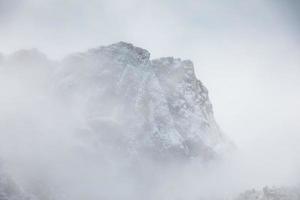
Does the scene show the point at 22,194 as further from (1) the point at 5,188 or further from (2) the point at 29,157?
(2) the point at 29,157

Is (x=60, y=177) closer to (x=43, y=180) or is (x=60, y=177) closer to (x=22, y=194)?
(x=43, y=180)

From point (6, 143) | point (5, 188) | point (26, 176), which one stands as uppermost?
point (6, 143)

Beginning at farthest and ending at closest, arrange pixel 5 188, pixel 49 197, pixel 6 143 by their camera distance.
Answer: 1. pixel 6 143
2. pixel 49 197
3. pixel 5 188

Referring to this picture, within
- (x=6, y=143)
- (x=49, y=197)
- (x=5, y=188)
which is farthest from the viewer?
(x=6, y=143)

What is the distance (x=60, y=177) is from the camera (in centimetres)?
19900

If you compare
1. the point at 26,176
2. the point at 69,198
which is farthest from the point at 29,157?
the point at 69,198

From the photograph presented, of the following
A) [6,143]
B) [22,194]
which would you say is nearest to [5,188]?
[22,194]

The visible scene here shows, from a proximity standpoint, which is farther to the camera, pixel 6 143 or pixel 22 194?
pixel 6 143

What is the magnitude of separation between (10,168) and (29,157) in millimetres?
11842

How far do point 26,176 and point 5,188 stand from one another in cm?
1869

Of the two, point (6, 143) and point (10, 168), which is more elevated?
point (6, 143)

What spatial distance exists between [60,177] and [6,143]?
77.6 ft

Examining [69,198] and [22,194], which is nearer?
[22,194]

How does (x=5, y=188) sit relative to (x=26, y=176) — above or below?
below
